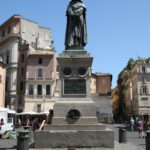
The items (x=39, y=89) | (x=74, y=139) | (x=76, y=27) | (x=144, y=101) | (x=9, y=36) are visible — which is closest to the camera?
(x=74, y=139)

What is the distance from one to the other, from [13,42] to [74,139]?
165ft

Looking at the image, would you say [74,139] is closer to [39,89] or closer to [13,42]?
[39,89]

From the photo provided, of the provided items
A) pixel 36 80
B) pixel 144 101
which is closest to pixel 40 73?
pixel 36 80

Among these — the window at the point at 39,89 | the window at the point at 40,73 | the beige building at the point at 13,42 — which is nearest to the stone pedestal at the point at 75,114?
the window at the point at 39,89

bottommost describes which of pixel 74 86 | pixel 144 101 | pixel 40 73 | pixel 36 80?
pixel 144 101

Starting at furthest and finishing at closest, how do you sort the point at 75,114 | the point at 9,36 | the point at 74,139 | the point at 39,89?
the point at 9,36
the point at 39,89
the point at 75,114
the point at 74,139

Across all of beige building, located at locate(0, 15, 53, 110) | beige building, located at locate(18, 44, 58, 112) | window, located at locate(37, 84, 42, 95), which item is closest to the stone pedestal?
beige building, located at locate(18, 44, 58, 112)

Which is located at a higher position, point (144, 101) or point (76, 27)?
point (76, 27)

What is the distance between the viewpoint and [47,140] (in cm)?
1312

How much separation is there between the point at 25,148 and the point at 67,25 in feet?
23.1

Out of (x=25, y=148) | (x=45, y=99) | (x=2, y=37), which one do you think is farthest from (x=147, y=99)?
(x=25, y=148)

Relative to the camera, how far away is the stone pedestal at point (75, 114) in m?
13.1

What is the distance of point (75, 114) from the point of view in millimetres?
14094

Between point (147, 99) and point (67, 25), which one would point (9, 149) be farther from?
point (147, 99)
